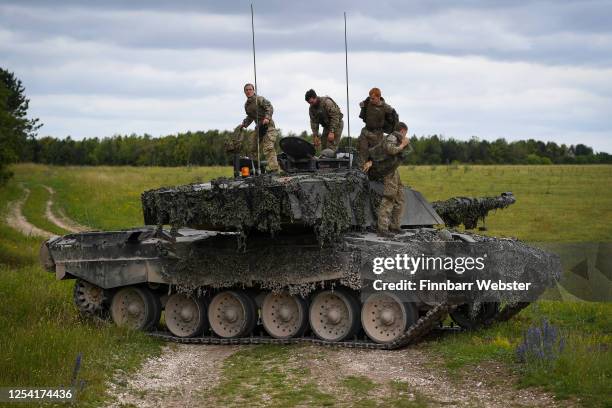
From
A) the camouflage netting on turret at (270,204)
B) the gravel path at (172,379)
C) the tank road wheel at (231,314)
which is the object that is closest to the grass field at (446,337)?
the gravel path at (172,379)

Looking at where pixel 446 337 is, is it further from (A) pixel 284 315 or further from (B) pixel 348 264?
(A) pixel 284 315

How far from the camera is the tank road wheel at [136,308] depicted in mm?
17562

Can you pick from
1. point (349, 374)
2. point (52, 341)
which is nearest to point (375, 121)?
point (349, 374)

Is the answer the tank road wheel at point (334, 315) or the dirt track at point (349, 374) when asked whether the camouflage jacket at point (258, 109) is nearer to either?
the tank road wheel at point (334, 315)

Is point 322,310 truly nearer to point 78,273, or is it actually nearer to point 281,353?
point 281,353

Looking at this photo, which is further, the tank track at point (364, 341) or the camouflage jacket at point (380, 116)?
the camouflage jacket at point (380, 116)

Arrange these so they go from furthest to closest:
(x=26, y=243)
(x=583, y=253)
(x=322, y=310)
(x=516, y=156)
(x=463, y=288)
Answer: (x=516, y=156) < (x=26, y=243) < (x=583, y=253) < (x=322, y=310) < (x=463, y=288)

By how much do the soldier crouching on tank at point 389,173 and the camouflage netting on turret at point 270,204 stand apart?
324 mm

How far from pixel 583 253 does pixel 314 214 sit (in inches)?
438

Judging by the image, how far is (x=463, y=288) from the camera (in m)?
14.9

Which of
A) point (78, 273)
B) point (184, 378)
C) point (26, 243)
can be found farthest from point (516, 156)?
point (184, 378)

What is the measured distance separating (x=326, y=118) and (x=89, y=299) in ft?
18.5

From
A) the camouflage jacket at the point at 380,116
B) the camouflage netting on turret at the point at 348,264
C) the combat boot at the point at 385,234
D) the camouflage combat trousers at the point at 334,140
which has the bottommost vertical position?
the camouflage netting on turret at the point at 348,264

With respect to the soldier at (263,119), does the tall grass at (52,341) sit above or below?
below
